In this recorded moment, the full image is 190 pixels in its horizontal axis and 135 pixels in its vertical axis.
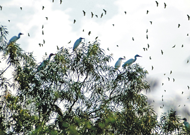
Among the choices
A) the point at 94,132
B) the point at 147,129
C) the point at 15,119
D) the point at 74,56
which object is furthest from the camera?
the point at 74,56

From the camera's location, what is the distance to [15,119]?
712cm

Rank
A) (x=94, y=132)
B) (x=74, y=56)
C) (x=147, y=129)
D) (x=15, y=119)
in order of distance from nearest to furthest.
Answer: (x=94, y=132) → (x=15, y=119) → (x=147, y=129) → (x=74, y=56)

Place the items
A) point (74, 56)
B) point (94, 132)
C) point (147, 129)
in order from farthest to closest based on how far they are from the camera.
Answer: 1. point (74, 56)
2. point (147, 129)
3. point (94, 132)

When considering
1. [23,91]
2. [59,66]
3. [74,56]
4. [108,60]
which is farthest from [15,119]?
[108,60]

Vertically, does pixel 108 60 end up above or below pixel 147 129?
above

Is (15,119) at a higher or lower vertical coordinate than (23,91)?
lower

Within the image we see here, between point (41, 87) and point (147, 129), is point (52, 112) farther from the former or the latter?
point (147, 129)

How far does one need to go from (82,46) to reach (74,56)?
15.5 inches

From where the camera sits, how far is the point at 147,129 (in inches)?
322

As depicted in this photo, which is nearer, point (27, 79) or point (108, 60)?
point (27, 79)

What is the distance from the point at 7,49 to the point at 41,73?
1.19 m

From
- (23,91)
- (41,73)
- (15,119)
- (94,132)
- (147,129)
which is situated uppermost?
(41,73)

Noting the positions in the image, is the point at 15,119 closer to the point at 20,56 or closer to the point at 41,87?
the point at 41,87

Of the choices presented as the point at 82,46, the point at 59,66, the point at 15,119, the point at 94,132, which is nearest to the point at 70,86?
the point at 59,66
